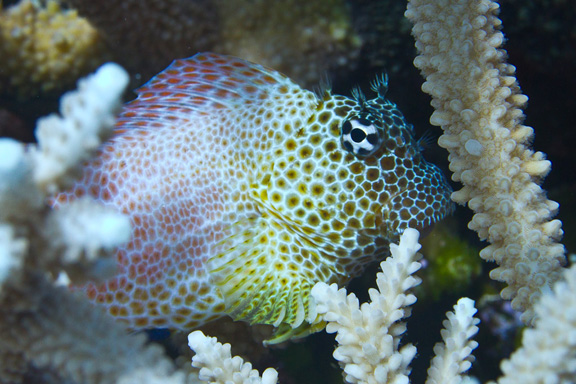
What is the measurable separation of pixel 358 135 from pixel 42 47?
2692 millimetres

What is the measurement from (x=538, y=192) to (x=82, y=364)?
2.44m

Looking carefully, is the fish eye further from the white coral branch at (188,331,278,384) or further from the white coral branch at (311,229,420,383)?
the white coral branch at (188,331,278,384)

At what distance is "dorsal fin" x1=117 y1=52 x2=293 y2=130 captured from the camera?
3.12m

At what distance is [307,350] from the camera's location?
3.54 m

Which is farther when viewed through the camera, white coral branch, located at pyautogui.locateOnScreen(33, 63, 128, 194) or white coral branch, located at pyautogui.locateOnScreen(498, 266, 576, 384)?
white coral branch, located at pyautogui.locateOnScreen(498, 266, 576, 384)

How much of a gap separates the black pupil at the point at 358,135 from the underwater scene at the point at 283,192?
0.07 feet

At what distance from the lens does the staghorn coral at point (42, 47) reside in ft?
10.9

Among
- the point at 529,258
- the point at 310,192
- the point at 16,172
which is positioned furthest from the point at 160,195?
the point at 529,258

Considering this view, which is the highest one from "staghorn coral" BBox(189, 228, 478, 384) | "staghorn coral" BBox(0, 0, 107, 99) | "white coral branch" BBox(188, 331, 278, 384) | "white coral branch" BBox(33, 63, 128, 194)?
"white coral branch" BBox(33, 63, 128, 194)

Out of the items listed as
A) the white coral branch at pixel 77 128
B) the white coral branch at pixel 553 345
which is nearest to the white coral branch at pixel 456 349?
the white coral branch at pixel 553 345

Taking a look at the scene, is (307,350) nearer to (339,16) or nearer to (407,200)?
(407,200)

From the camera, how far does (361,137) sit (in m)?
2.80

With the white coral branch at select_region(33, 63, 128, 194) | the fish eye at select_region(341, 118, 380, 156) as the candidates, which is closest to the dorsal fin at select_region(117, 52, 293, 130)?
the fish eye at select_region(341, 118, 380, 156)

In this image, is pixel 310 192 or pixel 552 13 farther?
pixel 552 13
